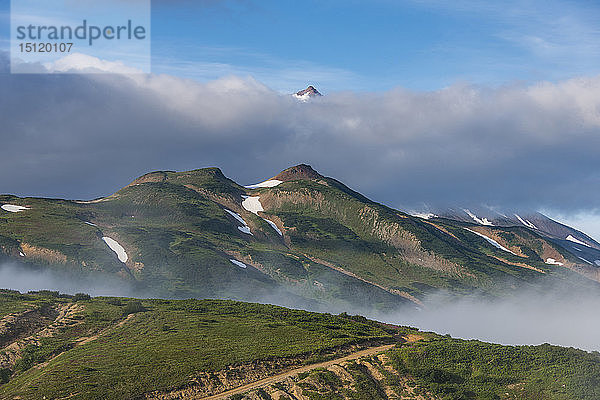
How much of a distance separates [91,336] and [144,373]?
1072 inches

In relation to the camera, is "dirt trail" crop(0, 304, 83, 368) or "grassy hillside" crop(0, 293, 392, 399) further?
"dirt trail" crop(0, 304, 83, 368)

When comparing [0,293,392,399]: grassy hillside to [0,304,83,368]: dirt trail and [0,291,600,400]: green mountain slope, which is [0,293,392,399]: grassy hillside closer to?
[0,291,600,400]: green mountain slope

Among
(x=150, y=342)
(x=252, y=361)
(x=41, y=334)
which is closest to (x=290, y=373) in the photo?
(x=252, y=361)

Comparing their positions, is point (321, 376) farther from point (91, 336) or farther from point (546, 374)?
point (91, 336)

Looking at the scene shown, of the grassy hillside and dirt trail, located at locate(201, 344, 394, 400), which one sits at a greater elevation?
the grassy hillside

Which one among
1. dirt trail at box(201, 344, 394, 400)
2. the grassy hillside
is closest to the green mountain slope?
the grassy hillside

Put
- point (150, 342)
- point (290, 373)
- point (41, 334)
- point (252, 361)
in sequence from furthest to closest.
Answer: point (41, 334) < point (150, 342) < point (252, 361) < point (290, 373)

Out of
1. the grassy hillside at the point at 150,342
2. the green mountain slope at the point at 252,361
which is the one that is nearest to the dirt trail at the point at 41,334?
the green mountain slope at the point at 252,361

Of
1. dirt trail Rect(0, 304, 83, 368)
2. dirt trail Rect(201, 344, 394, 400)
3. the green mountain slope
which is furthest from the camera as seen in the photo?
dirt trail Rect(0, 304, 83, 368)

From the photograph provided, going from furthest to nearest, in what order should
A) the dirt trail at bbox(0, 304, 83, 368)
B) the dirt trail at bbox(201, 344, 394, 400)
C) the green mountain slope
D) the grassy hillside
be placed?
the dirt trail at bbox(0, 304, 83, 368) → the dirt trail at bbox(201, 344, 394, 400) → the green mountain slope → the grassy hillside

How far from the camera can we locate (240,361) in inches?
3127

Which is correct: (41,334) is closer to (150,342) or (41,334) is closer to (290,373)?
(150,342)

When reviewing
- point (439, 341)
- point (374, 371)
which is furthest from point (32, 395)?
point (439, 341)

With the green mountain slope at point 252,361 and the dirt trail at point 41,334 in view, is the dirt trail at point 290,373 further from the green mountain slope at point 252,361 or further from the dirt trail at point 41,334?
the dirt trail at point 41,334
